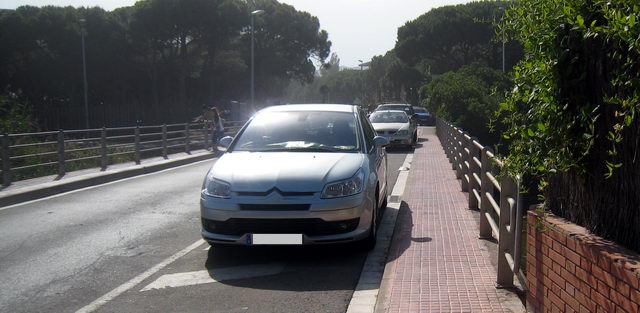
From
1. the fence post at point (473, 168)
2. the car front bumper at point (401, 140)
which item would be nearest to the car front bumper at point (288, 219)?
the fence post at point (473, 168)

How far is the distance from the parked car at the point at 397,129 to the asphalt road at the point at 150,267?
1399cm

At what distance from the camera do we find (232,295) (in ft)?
17.9

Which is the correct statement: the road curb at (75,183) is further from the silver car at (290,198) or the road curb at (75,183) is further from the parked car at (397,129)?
the parked car at (397,129)

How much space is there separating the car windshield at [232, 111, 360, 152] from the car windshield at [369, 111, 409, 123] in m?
16.0

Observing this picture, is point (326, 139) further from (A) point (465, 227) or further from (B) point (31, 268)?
(B) point (31, 268)

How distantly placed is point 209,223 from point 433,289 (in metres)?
2.42

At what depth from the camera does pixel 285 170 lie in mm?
6539

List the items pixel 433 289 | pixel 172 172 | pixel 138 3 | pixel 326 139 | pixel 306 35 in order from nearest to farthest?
pixel 433 289 → pixel 326 139 → pixel 172 172 → pixel 138 3 → pixel 306 35

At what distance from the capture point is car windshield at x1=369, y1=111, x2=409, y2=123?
24130 millimetres

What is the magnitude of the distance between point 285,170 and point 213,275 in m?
1.26

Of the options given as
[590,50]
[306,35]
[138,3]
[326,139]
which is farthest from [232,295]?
[306,35]

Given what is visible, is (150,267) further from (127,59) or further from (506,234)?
(127,59)

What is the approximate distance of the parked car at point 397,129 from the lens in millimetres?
22906

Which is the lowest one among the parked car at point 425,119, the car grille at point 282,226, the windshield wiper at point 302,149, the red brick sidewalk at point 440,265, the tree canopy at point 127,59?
the parked car at point 425,119
